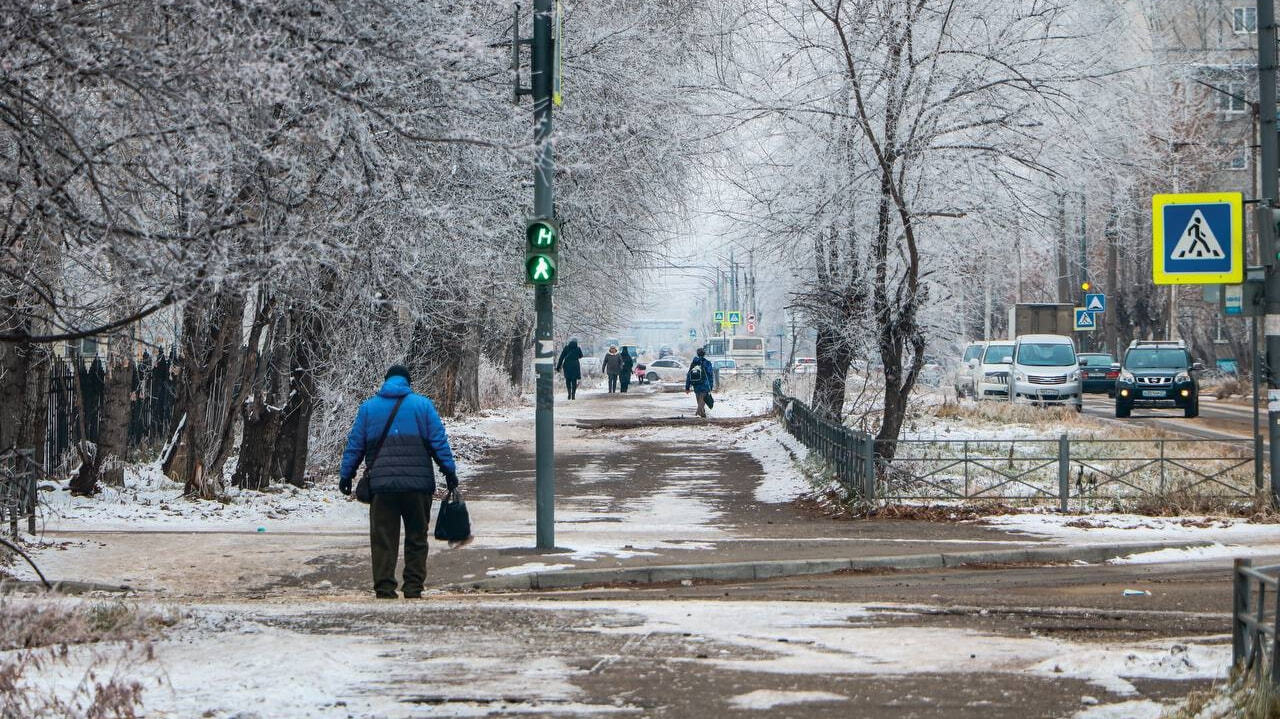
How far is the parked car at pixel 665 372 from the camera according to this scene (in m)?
76.0

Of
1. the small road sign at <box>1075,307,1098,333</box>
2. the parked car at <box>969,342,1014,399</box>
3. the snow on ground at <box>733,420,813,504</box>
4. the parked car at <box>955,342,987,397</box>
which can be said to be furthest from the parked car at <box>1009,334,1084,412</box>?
the small road sign at <box>1075,307,1098,333</box>

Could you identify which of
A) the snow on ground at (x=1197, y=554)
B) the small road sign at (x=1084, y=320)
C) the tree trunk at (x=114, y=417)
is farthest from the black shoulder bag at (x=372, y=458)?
the small road sign at (x=1084, y=320)

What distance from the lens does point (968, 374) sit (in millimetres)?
46000

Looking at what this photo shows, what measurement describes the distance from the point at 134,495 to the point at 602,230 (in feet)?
25.5

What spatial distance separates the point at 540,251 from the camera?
556 inches

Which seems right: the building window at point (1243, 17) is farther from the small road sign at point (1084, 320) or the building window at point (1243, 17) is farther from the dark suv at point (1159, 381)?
the dark suv at point (1159, 381)

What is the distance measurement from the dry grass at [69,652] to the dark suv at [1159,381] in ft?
101

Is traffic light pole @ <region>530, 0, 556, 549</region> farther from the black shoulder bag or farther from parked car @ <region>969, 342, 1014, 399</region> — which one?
parked car @ <region>969, 342, 1014, 399</region>

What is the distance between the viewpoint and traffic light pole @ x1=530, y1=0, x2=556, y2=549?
14070 mm

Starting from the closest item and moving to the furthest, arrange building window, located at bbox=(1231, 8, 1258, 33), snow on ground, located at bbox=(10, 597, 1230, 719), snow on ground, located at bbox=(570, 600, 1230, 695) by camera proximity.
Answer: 1. snow on ground, located at bbox=(10, 597, 1230, 719)
2. snow on ground, located at bbox=(570, 600, 1230, 695)
3. building window, located at bbox=(1231, 8, 1258, 33)

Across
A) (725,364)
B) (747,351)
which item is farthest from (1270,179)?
(747,351)

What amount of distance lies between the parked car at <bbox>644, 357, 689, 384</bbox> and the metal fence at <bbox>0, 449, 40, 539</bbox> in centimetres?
5963

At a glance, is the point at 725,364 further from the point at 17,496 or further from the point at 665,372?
the point at 17,496

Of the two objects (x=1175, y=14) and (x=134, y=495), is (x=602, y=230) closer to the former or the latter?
(x=134, y=495)
